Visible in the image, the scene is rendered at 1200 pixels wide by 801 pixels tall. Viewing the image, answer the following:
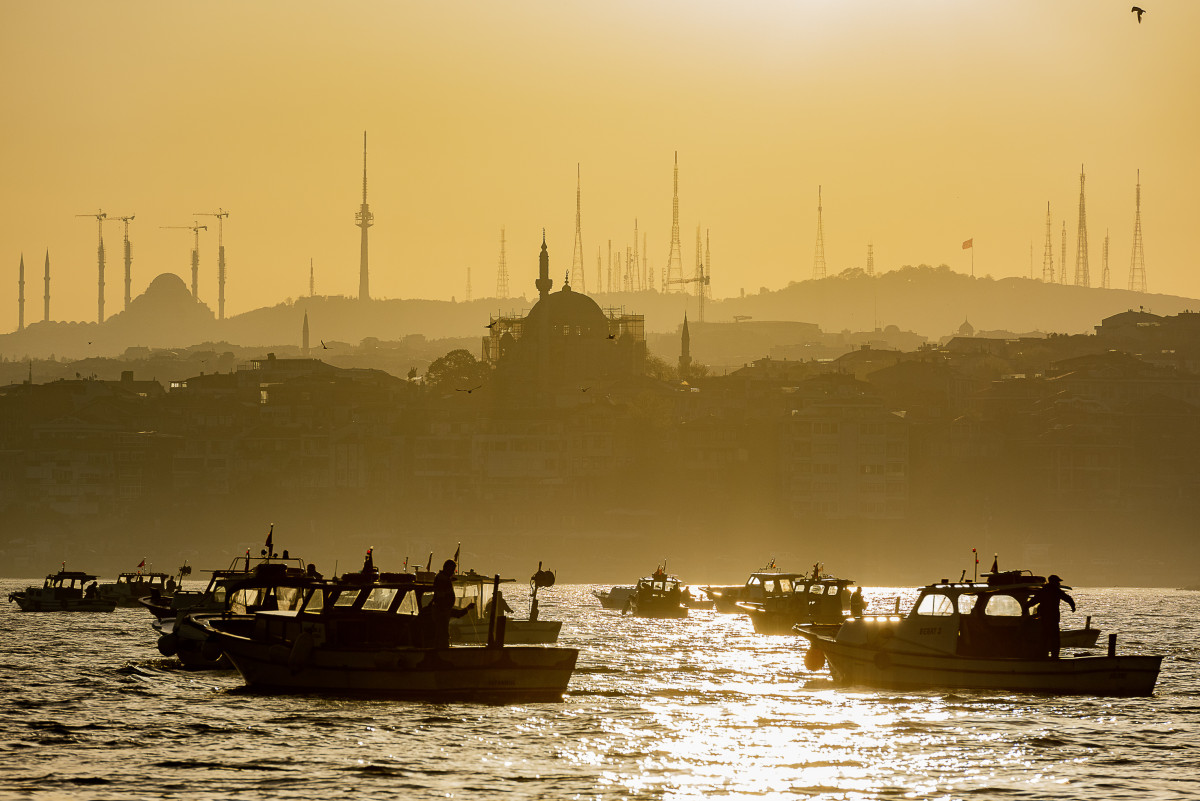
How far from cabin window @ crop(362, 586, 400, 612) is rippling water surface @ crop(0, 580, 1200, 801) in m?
2.36

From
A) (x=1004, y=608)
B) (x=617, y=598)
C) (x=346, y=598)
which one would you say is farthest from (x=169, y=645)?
(x=617, y=598)

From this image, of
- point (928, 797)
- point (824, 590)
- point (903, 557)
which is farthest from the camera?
point (903, 557)

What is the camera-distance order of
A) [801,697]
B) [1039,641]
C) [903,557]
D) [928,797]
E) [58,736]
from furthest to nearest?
[903,557]
[801,697]
[1039,641]
[58,736]
[928,797]

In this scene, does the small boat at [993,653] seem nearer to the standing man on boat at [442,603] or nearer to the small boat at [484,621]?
the small boat at [484,621]

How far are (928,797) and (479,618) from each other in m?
28.9

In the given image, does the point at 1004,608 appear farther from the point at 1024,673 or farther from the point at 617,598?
the point at 617,598

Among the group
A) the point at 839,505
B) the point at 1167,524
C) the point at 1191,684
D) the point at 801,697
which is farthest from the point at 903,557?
the point at 801,697

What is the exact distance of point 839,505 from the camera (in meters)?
193

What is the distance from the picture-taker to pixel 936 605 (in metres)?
50.2

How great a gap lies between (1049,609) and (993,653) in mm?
1734

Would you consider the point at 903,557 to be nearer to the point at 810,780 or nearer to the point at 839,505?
the point at 839,505

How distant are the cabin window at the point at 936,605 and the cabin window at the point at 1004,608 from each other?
883 millimetres

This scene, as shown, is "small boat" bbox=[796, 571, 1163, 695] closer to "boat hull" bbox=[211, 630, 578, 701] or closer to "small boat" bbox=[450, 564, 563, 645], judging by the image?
"boat hull" bbox=[211, 630, 578, 701]

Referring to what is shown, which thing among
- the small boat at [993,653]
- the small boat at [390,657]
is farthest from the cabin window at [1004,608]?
the small boat at [390,657]
